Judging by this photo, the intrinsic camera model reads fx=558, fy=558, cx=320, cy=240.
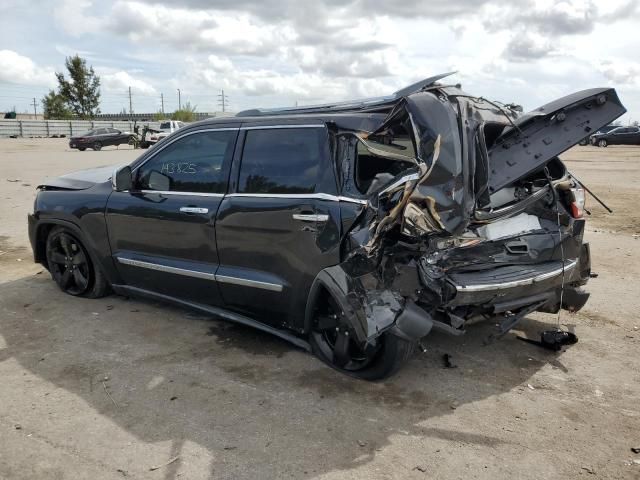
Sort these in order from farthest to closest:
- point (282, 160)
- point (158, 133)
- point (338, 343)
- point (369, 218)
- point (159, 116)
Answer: point (159, 116), point (158, 133), point (282, 160), point (338, 343), point (369, 218)

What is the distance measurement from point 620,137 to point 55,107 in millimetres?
57468

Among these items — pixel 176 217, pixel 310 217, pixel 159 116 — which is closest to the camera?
pixel 310 217

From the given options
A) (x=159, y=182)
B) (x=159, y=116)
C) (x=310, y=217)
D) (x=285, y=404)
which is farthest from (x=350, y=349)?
(x=159, y=116)

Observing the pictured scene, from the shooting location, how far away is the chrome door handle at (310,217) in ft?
12.0

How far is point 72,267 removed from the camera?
5.46m

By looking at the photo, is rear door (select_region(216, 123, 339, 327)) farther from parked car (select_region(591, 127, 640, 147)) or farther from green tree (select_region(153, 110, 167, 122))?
green tree (select_region(153, 110, 167, 122))

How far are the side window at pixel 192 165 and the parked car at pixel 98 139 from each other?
32.0 metres

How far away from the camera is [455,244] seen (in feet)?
11.3

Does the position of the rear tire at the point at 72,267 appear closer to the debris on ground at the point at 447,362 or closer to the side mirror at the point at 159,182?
the side mirror at the point at 159,182

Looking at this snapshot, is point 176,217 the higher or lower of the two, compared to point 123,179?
lower

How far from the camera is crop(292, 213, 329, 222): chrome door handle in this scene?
366cm

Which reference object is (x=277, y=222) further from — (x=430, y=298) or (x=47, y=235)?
(x=47, y=235)

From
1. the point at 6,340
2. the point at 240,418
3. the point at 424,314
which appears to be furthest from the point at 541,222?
the point at 6,340

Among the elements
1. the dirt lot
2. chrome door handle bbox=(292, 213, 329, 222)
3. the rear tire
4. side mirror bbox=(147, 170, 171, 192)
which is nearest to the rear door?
chrome door handle bbox=(292, 213, 329, 222)
